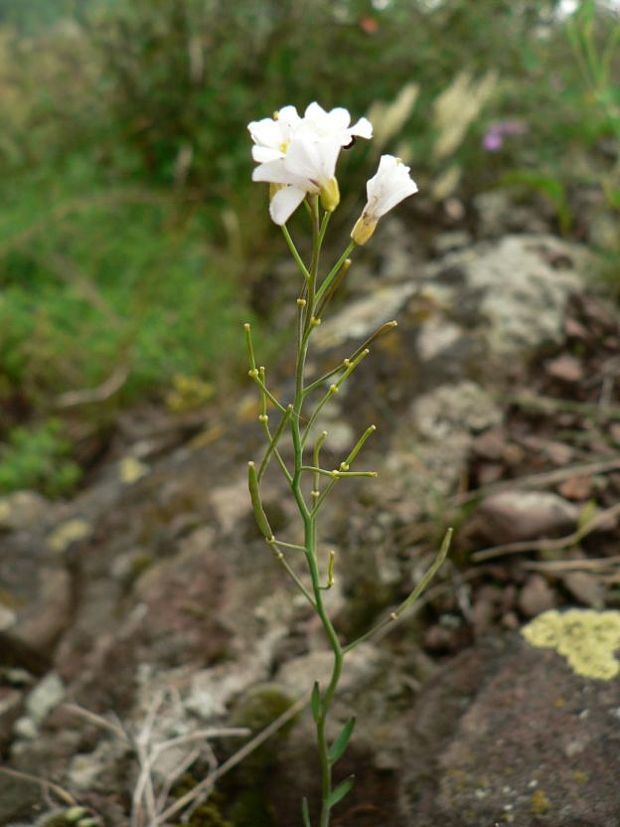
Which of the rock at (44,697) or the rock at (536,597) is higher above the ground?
the rock at (44,697)

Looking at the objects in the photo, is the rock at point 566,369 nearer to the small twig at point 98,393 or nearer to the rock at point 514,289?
the rock at point 514,289

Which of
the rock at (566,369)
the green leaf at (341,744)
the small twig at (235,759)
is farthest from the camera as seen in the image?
the rock at (566,369)

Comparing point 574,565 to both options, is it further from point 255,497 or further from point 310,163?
point 310,163

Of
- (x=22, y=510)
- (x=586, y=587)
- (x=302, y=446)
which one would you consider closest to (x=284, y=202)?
(x=302, y=446)

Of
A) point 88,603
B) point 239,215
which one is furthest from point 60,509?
point 239,215

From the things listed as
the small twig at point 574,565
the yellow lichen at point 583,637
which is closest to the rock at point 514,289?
the small twig at point 574,565

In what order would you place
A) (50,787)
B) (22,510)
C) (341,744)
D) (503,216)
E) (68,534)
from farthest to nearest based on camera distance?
(503,216), (22,510), (68,534), (50,787), (341,744)
